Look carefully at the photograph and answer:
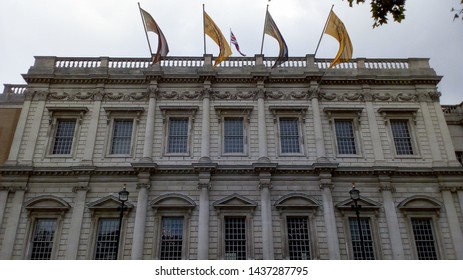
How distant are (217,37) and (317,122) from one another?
25.5ft

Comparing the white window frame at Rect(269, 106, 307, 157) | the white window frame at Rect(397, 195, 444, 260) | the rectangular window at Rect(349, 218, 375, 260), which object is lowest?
the rectangular window at Rect(349, 218, 375, 260)

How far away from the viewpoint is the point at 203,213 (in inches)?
771

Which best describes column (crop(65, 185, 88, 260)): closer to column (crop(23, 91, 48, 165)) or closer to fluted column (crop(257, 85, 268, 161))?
column (crop(23, 91, 48, 165))

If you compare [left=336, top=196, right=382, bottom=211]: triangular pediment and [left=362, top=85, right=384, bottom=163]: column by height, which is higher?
[left=362, top=85, right=384, bottom=163]: column

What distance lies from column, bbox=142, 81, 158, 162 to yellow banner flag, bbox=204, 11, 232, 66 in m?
3.94

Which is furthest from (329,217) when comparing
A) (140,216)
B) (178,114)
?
(178,114)

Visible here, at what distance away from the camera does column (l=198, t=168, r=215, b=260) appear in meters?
18.8

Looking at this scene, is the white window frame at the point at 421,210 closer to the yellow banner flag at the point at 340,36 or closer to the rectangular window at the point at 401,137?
the rectangular window at the point at 401,137

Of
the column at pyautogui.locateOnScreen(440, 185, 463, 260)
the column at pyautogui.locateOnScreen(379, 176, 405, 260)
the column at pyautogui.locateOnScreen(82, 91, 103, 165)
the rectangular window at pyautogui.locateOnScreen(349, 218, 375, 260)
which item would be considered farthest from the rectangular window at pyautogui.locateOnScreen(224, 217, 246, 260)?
the column at pyautogui.locateOnScreen(440, 185, 463, 260)

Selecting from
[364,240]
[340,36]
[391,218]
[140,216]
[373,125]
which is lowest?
[364,240]

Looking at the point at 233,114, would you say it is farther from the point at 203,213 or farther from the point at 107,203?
the point at 107,203

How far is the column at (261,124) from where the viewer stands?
69.0 ft

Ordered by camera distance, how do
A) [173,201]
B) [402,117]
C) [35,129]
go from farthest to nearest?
[402,117]
[35,129]
[173,201]

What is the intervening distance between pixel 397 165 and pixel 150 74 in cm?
1479
